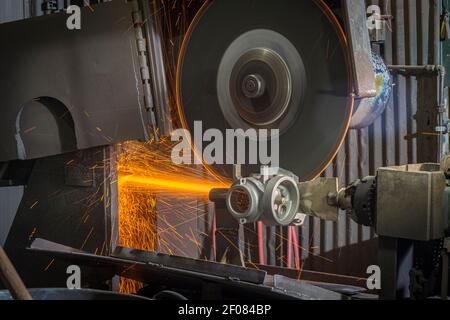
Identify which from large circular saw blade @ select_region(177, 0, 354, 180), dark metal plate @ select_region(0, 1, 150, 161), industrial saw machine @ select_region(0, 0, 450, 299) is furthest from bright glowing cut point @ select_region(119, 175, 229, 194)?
large circular saw blade @ select_region(177, 0, 354, 180)

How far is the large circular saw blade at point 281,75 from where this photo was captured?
2174mm

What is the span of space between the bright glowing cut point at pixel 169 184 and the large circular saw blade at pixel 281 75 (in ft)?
3.18

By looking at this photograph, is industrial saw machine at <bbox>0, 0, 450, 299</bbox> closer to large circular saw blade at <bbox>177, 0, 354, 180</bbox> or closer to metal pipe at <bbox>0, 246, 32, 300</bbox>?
large circular saw blade at <bbox>177, 0, 354, 180</bbox>

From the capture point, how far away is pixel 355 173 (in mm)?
3961

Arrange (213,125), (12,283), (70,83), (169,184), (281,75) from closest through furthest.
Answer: (12,283) < (281,75) < (213,125) < (70,83) < (169,184)

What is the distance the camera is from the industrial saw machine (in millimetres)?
1988

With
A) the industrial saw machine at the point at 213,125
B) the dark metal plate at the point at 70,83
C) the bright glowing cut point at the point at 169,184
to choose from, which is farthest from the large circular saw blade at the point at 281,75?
the bright glowing cut point at the point at 169,184

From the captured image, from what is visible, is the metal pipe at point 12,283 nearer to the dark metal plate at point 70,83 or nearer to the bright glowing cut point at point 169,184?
the dark metal plate at point 70,83

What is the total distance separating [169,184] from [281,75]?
1.54 metres

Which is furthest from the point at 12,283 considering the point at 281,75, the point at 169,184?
the point at 169,184

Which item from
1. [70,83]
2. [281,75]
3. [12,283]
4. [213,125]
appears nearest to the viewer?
[12,283]

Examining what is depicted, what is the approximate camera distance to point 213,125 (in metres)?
2.54

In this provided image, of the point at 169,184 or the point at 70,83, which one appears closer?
the point at 70,83

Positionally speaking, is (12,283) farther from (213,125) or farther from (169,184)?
(169,184)
